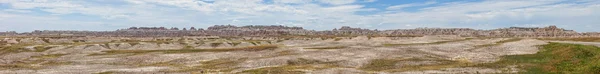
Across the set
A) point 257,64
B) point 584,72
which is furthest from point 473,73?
point 257,64

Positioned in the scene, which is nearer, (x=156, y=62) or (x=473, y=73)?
(x=473, y=73)

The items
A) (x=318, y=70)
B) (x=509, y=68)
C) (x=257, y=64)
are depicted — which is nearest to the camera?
(x=509, y=68)

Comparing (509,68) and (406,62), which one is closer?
(509,68)

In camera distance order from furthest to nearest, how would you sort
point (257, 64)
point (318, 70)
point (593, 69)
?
1. point (257, 64)
2. point (318, 70)
3. point (593, 69)

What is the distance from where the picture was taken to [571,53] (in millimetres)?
60625

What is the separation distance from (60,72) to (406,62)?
4375cm

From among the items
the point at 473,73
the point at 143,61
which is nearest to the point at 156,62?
the point at 143,61

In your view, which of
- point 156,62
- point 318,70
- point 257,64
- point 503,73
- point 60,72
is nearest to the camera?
point 503,73

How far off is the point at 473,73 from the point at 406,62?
53.4ft

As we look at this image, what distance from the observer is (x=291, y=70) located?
53.0m

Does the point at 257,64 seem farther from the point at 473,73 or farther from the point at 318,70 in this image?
the point at 473,73

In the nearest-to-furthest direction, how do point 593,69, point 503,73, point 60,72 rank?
point 593,69, point 503,73, point 60,72

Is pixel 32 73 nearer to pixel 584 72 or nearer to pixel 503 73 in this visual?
pixel 503 73

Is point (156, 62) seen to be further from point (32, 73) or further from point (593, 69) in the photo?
point (593, 69)
